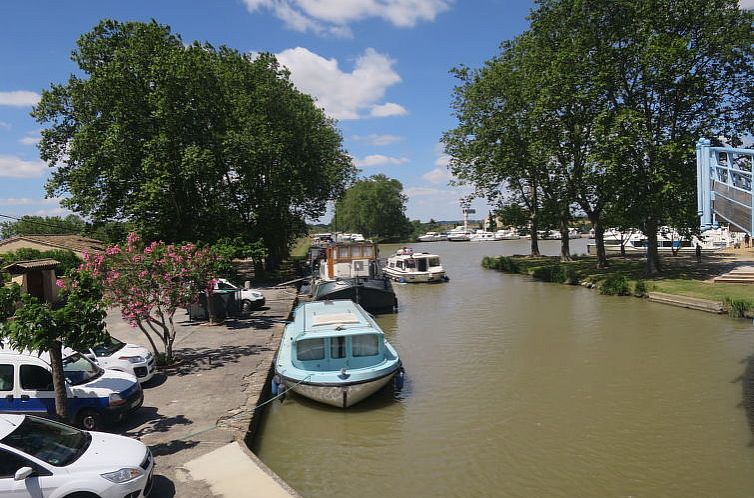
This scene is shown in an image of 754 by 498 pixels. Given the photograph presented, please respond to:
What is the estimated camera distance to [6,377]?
10086 millimetres

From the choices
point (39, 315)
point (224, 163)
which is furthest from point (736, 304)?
point (224, 163)

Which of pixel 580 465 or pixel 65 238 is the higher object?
pixel 65 238

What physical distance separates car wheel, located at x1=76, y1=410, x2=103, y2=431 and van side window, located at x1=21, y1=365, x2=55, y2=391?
0.76 m

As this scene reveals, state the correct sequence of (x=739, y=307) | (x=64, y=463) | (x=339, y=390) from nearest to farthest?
(x=64, y=463), (x=339, y=390), (x=739, y=307)

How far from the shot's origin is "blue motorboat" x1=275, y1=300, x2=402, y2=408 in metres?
12.8

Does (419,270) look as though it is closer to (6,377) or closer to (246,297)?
(246,297)

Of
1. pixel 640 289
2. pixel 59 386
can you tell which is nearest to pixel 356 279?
pixel 640 289

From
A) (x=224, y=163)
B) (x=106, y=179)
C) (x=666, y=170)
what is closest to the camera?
(x=666, y=170)

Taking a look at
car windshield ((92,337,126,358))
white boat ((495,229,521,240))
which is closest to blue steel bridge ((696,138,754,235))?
car windshield ((92,337,126,358))

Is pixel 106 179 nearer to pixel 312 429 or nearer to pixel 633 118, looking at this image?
pixel 312 429

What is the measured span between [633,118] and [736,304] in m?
11.8

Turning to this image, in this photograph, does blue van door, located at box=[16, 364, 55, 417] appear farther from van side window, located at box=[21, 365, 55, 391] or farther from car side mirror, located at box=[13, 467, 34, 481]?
car side mirror, located at box=[13, 467, 34, 481]

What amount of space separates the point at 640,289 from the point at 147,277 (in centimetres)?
2588

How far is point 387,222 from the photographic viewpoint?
12594 cm
